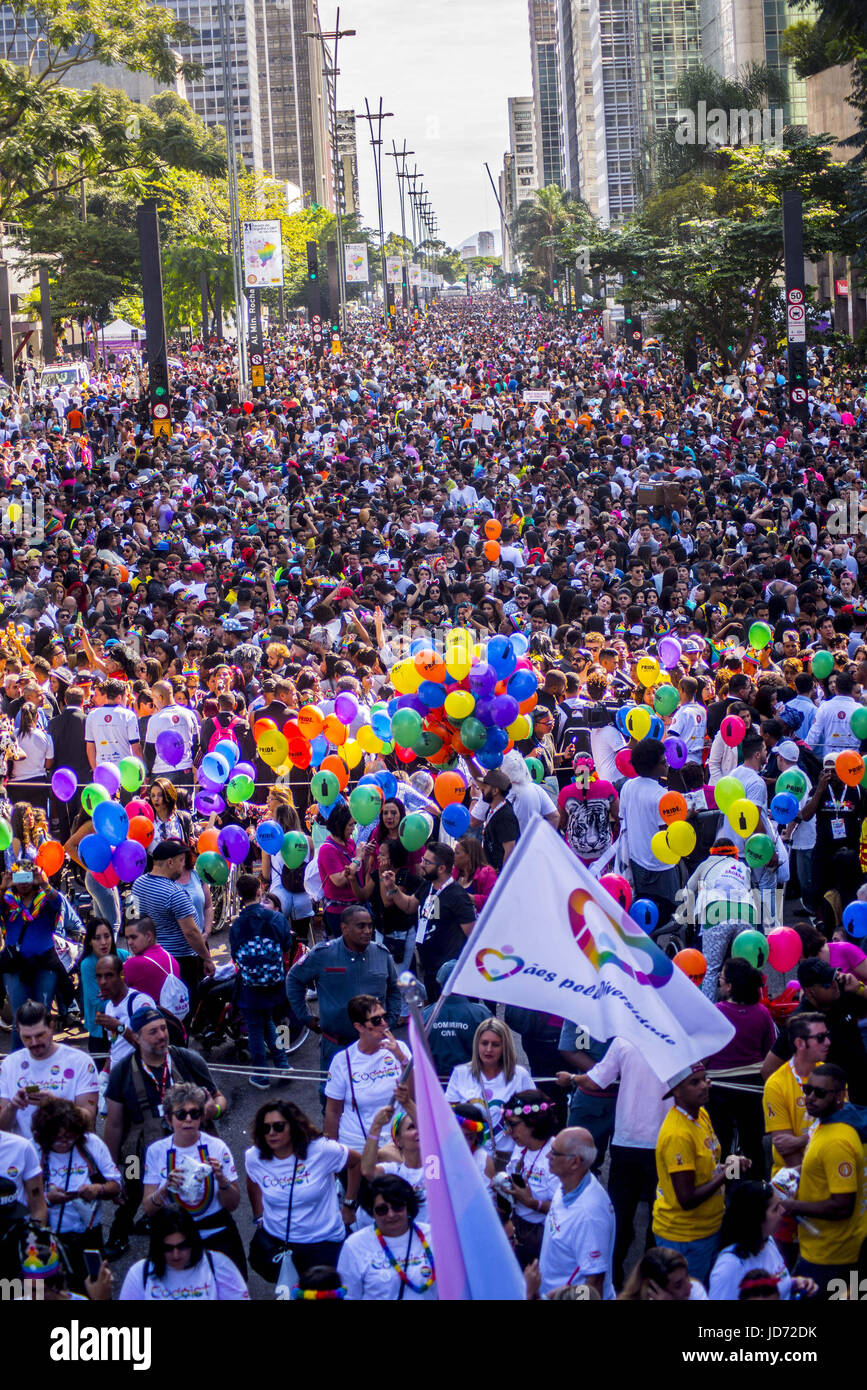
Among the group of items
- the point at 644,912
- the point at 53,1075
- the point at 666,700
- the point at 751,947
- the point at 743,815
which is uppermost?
the point at 666,700

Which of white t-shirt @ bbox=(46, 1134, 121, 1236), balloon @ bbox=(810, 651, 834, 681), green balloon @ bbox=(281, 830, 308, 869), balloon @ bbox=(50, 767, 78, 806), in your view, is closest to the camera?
white t-shirt @ bbox=(46, 1134, 121, 1236)

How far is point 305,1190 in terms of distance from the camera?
5.65 m

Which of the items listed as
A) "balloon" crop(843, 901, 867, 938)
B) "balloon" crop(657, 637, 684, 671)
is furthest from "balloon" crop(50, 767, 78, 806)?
"balloon" crop(843, 901, 867, 938)

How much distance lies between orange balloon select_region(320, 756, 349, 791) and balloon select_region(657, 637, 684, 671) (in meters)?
2.91

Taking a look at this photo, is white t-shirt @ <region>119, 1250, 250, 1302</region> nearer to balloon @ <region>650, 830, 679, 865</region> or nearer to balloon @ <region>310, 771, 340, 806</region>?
balloon @ <region>650, 830, 679, 865</region>

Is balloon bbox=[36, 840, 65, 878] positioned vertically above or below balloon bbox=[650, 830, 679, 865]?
above

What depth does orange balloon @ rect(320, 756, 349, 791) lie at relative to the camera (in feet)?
31.1

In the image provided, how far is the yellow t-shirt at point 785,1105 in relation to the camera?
5859 mm

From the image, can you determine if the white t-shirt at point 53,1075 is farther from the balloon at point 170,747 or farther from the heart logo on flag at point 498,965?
the balloon at point 170,747

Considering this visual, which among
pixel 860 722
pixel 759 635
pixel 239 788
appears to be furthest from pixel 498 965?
pixel 759 635

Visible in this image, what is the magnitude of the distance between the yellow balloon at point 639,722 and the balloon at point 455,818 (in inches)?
55.7

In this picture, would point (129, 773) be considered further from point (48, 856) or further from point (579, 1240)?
point (579, 1240)

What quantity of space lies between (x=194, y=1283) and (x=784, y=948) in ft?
9.71

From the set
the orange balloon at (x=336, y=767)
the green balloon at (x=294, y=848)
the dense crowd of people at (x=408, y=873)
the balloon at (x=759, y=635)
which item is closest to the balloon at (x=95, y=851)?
the dense crowd of people at (x=408, y=873)
